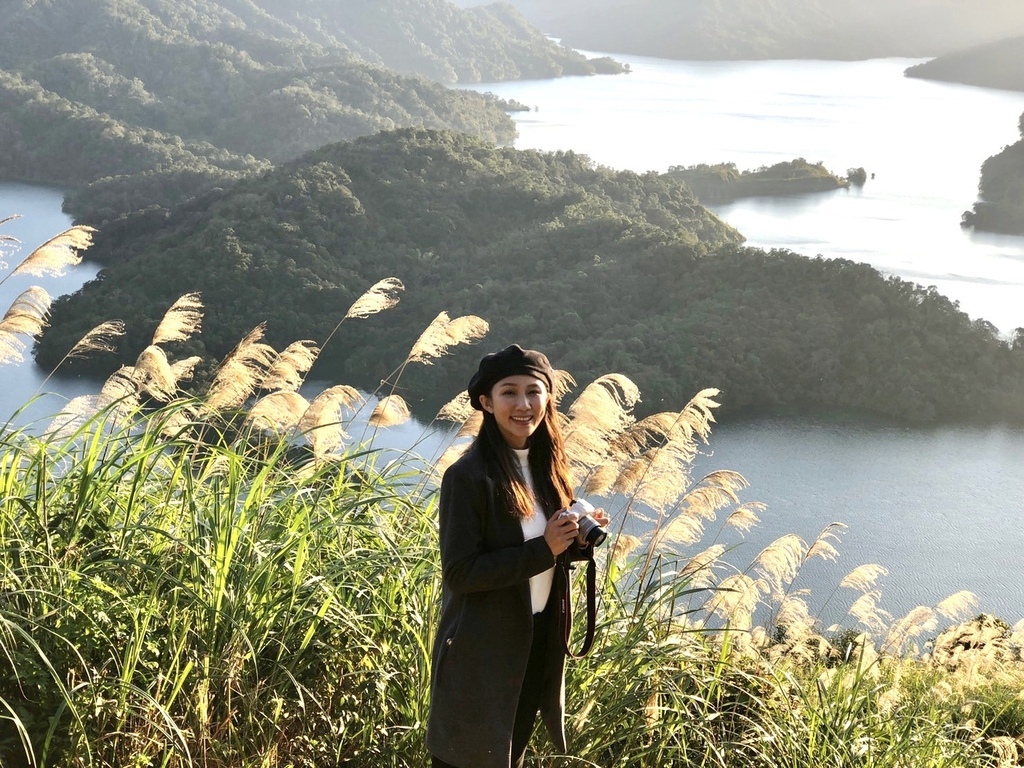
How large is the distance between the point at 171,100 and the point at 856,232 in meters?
41.1

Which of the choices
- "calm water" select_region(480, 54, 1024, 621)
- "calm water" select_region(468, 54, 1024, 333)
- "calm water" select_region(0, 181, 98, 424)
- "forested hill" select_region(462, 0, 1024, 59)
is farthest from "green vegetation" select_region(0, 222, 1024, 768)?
"forested hill" select_region(462, 0, 1024, 59)

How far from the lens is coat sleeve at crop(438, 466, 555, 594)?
5.09 ft

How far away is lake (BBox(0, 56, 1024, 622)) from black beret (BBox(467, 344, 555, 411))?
14486 millimetres

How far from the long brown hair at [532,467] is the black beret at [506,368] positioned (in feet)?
0.17

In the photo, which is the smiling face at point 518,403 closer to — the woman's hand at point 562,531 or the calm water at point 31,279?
the woman's hand at point 562,531

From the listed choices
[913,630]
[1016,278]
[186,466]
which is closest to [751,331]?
[1016,278]

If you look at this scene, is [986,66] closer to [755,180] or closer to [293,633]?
[755,180]

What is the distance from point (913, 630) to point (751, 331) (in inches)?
1019


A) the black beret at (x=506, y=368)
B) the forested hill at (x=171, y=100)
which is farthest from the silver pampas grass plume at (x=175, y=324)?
the forested hill at (x=171, y=100)

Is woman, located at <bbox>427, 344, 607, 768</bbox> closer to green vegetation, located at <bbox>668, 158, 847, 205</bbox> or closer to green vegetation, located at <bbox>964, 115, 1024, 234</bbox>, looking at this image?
green vegetation, located at <bbox>964, 115, 1024, 234</bbox>

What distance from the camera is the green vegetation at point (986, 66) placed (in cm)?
5278

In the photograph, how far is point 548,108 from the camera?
6956 centimetres

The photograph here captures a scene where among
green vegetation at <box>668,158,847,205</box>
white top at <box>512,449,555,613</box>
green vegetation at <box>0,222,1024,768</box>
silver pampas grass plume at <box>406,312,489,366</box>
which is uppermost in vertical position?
green vegetation at <box>668,158,847,205</box>

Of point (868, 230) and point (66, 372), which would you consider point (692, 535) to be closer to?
point (66, 372)
